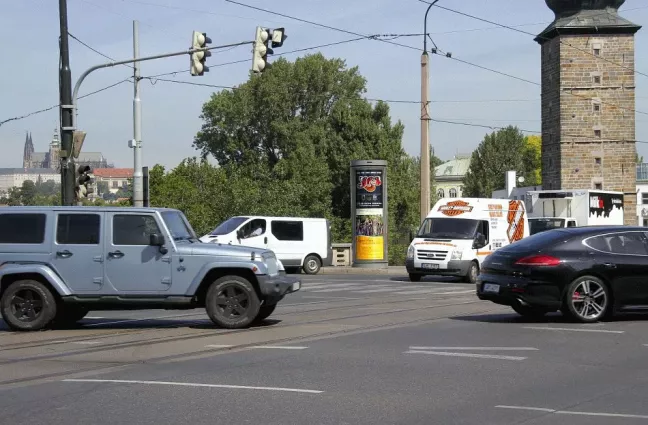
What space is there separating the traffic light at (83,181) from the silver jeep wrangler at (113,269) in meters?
9.87

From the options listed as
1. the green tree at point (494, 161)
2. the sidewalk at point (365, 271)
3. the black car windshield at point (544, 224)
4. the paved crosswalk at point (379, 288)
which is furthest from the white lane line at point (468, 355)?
the green tree at point (494, 161)

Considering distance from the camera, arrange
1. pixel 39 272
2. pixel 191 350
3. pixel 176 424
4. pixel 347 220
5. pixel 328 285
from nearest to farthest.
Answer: pixel 176 424 < pixel 191 350 < pixel 39 272 < pixel 328 285 < pixel 347 220

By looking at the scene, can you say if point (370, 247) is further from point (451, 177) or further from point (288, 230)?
point (451, 177)

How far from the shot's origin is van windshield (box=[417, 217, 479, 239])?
2920cm

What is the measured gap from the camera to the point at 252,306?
46.5 ft

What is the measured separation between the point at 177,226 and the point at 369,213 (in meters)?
22.5

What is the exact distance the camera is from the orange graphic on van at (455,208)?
29.7 meters

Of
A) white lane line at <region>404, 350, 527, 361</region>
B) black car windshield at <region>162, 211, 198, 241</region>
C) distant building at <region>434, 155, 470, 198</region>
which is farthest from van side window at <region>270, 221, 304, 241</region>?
distant building at <region>434, 155, 470, 198</region>

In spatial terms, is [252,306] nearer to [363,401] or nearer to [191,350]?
[191,350]

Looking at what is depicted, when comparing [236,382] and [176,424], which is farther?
[236,382]

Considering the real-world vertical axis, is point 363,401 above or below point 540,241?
below

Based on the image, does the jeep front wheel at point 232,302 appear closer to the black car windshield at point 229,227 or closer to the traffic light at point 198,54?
the traffic light at point 198,54

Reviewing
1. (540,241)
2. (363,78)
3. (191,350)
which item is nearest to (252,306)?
(191,350)

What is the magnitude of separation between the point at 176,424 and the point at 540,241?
27.9 feet
